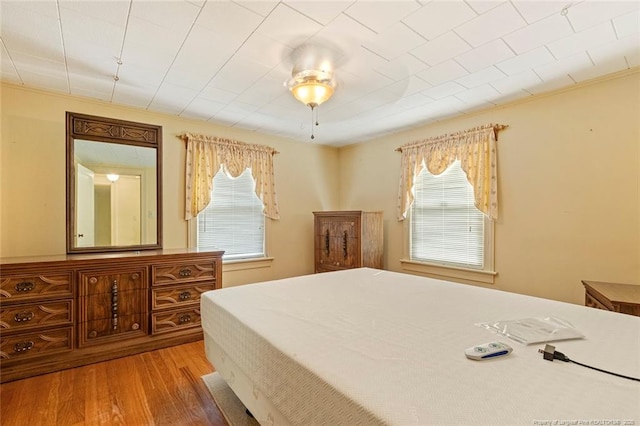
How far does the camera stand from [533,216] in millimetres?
2936

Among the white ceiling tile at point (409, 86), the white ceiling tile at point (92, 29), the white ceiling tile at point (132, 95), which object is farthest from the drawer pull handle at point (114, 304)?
the white ceiling tile at point (409, 86)

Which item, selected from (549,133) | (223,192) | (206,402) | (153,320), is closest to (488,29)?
(549,133)

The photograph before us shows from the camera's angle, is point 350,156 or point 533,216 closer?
point 533,216

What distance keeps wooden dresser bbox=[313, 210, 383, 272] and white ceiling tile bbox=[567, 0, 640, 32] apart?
258cm

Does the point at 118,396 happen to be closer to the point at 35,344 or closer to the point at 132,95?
the point at 35,344

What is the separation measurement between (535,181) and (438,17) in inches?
78.5

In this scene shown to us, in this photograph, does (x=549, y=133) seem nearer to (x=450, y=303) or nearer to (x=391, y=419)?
(x=450, y=303)

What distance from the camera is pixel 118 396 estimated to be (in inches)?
80.7

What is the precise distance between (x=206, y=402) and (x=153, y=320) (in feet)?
3.86

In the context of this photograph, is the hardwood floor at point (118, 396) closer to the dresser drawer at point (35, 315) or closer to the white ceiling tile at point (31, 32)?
the dresser drawer at point (35, 315)

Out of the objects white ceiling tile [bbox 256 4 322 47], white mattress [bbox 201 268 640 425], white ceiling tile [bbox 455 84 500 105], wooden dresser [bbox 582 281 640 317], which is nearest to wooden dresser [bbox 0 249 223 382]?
white mattress [bbox 201 268 640 425]

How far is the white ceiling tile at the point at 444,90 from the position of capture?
2.67 metres

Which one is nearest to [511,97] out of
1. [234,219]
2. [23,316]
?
[234,219]

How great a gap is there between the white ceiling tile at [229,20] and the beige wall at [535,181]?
1960 millimetres
